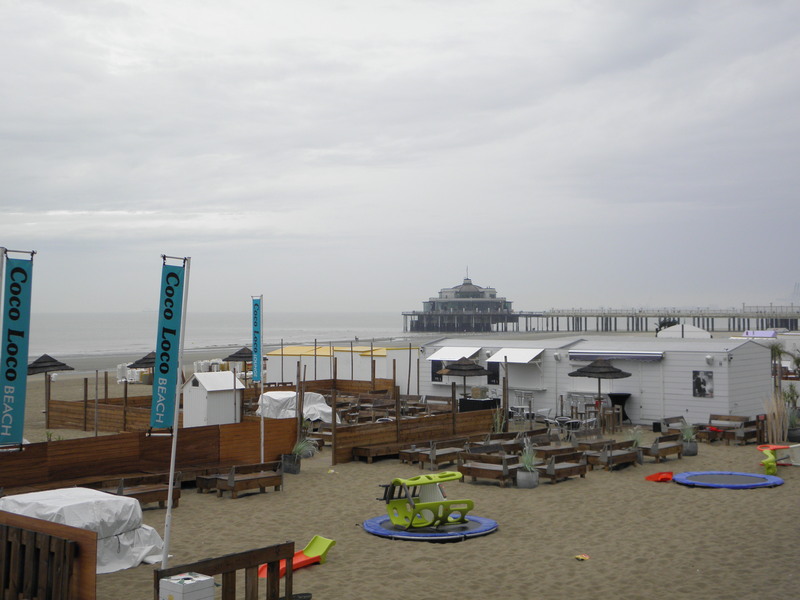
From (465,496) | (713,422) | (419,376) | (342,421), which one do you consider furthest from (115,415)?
(713,422)

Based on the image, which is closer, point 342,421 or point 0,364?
point 0,364

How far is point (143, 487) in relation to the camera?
13.1 meters

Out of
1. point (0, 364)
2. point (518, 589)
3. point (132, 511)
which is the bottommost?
point (518, 589)

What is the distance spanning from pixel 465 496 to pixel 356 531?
10.2ft

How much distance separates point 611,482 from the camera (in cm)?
1512

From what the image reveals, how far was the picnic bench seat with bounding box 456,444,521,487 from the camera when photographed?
48.5 feet

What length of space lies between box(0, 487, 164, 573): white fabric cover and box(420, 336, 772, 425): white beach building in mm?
13669

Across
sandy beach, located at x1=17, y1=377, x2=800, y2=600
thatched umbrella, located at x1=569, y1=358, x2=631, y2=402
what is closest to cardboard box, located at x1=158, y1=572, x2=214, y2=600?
sandy beach, located at x1=17, y1=377, x2=800, y2=600

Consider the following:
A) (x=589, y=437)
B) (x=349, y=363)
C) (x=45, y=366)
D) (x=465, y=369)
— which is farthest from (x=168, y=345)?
(x=349, y=363)

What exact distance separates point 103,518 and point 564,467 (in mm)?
8646

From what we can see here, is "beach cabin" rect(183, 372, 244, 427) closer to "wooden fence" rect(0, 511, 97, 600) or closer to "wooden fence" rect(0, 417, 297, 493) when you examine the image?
"wooden fence" rect(0, 417, 297, 493)

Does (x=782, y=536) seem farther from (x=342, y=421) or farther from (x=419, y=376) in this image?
(x=419, y=376)

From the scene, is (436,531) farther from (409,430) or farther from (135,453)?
(409,430)

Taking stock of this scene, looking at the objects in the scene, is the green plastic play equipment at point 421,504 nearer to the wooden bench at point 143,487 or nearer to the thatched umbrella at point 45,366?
the wooden bench at point 143,487
